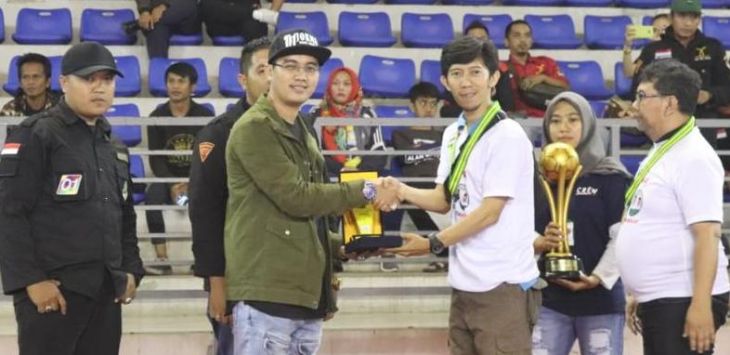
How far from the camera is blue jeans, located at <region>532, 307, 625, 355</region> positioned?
4.83 meters

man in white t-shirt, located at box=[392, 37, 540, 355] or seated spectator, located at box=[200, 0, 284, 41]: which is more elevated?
seated spectator, located at box=[200, 0, 284, 41]

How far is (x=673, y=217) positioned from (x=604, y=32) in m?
6.88

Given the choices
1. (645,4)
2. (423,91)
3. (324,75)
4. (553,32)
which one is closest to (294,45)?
(423,91)

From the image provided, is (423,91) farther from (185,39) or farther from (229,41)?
(185,39)

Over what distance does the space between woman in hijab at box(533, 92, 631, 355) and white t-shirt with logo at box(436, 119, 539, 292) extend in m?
0.75

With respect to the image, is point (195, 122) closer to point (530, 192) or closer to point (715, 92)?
point (530, 192)

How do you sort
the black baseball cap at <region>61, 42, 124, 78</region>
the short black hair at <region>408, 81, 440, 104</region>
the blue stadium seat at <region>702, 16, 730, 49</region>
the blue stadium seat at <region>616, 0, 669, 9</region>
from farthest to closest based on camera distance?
the blue stadium seat at <region>616, 0, 669, 9</region>, the blue stadium seat at <region>702, 16, 730, 49</region>, the short black hair at <region>408, 81, 440, 104</region>, the black baseball cap at <region>61, 42, 124, 78</region>

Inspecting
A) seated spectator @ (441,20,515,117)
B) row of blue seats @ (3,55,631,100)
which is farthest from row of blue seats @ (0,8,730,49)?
seated spectator @ (441,20,515,117)

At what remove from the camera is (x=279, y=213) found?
3848 millimetres

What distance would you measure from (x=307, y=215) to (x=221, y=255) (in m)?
0.57

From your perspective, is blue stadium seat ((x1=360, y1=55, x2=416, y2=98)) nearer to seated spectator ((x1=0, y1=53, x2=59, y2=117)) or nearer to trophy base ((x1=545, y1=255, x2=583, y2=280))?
seated spectator ((x1=0, y1=53, x2=59, y2=117))

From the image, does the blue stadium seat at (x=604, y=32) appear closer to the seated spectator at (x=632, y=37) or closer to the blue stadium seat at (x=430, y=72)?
the seated spectator at (x=632, y=37)

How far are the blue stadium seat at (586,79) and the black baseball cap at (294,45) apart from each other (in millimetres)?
6222

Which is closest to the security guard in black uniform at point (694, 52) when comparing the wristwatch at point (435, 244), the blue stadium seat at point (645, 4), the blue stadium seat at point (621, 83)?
the blue stadium seat at point (621, 83)
